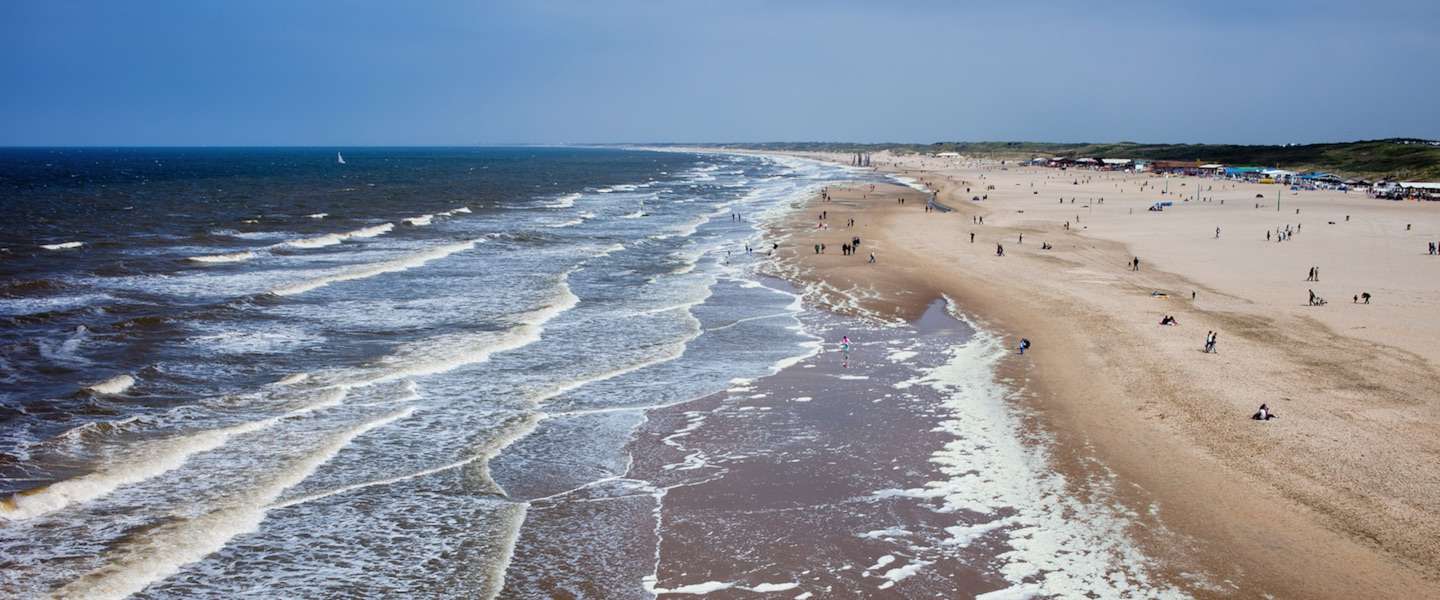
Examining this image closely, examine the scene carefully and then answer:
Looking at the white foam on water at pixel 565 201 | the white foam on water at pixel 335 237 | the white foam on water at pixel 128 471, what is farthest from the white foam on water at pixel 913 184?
the white foam on water at pixel 128 471

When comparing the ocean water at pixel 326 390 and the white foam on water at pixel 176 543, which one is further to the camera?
the ocean water at pixel 326 390

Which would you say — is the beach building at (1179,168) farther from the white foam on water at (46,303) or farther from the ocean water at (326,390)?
the white foam on water at (46,303)

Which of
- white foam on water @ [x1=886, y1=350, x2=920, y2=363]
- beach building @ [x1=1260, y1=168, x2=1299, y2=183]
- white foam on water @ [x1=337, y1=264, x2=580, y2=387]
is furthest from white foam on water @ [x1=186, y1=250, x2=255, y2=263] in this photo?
beach building @ [x1=1260, y1=168, x2=1299, y2=183]

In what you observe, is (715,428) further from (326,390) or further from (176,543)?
(176,543)

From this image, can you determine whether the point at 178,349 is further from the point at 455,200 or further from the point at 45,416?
the point at 455,200

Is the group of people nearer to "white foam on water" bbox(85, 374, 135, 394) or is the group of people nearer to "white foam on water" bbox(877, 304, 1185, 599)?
"white foam on water" bbox(877, 304, 1185, 599)

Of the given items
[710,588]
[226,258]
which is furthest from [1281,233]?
[226,258]
